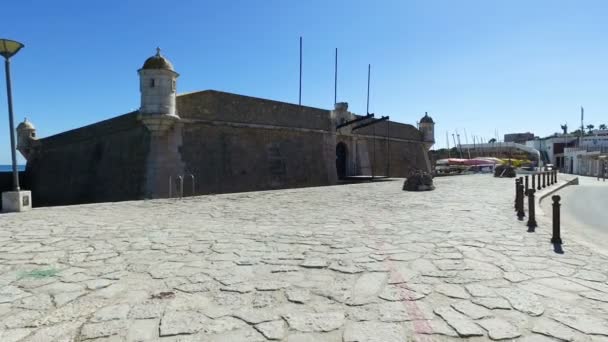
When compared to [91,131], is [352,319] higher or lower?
lower

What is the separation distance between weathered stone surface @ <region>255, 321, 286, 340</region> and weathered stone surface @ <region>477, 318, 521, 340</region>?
1443 millimetres

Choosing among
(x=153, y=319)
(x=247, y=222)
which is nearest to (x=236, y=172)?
(x=247, y=222)

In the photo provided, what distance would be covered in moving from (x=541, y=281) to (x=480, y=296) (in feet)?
2.85

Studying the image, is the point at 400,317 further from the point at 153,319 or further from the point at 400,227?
the point at 400,227

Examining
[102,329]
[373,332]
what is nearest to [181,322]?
[102,329]

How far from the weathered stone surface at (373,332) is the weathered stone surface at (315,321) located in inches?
4.2

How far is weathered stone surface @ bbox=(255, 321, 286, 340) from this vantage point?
2.40 meters

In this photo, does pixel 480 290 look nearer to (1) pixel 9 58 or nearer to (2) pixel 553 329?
(2) pixel 553 329

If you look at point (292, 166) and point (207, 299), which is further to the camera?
point (292, 166)

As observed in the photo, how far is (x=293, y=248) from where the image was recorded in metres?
4.73

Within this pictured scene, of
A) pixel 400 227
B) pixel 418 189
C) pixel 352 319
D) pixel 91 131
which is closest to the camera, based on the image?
pixel 352 319

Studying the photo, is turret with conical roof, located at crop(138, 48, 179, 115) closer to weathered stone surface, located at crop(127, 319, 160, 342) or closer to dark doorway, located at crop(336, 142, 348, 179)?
weathered stone surface, located at crop(127, 319, 160, 342)

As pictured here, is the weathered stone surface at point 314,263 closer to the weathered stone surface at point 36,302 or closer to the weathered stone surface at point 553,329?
the weathered stone surface at point 553,329

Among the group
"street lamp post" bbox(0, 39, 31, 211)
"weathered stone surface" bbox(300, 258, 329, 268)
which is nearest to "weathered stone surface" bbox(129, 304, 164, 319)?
"weathered stone surface" bbox(300, 258, 329, 268)
